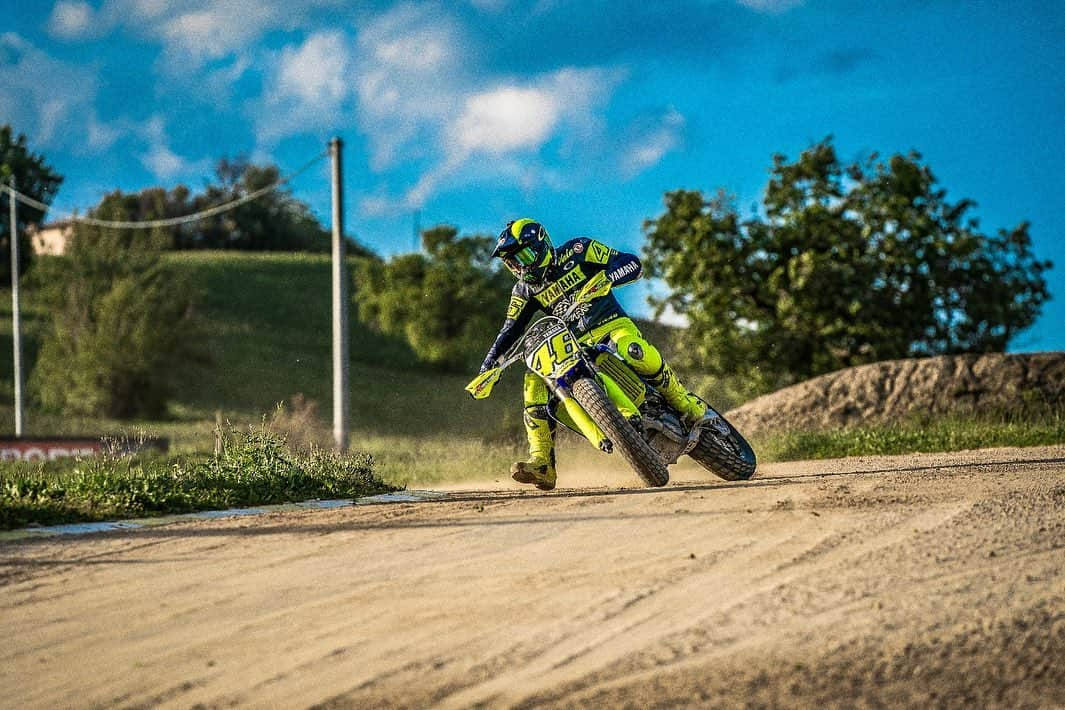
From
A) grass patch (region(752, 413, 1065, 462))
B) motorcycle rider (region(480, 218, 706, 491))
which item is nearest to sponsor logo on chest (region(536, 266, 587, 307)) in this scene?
motorcycle rider (region(480, 218, 706, 491))

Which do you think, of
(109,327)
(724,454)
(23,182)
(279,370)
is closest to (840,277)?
(724,454)

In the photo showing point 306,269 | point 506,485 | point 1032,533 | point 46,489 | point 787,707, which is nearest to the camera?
point 787,707

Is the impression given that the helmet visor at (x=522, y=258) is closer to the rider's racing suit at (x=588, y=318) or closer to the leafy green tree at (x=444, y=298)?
the rider's racing suit at (x=588, y=318)

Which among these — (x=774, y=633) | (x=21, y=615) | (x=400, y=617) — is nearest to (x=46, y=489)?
(x=21, y=615)

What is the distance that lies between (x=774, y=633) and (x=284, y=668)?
6.66ft

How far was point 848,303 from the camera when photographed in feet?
80.7

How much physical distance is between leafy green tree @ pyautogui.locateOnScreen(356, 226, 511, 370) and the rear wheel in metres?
50.0

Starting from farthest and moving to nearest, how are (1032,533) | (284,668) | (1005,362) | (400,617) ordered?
(1005,362)
(1032,533)
(400,617)
(284,668)

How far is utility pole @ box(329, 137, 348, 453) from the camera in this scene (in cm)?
2033

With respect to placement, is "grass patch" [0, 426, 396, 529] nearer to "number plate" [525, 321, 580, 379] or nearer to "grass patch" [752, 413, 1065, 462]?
"number plate" [525, 321, 580, 379]

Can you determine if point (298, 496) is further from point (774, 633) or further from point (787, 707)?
point (787, 707)

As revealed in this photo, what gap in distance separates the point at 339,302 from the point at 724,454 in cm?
1168

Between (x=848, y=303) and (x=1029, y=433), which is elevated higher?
(x=848, y=303)

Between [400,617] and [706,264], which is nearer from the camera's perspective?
[400,617]
